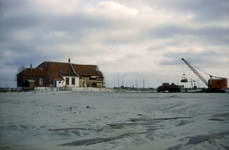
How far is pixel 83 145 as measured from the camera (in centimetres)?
470

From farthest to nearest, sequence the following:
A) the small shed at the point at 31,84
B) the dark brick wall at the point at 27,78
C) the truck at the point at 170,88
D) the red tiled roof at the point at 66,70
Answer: the red tiled roof at the point at 66,70
the truck at the point at 170,88
the dark brick wall at the point at 27,78
the small shed at the point at 31,84

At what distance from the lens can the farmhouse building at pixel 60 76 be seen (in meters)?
40.1

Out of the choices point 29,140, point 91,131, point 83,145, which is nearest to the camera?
point 83,145

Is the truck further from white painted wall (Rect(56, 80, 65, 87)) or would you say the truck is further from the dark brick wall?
the dark brick wall

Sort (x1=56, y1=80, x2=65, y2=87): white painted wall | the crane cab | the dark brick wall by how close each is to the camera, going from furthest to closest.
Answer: (x1=56, y1=80, x2=65, y2=87): white painted wall → the crane cab → the dark brick wall

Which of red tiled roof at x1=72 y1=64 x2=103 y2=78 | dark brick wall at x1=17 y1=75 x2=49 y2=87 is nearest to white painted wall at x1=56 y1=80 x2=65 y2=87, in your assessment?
dark brick wall at x1=17 y1=75 x2=49 y2=87

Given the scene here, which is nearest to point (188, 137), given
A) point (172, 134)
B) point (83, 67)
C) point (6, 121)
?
point (172, 134)

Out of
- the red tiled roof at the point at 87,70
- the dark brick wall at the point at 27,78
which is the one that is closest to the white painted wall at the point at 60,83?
the dark brick wall at the point at 27,78

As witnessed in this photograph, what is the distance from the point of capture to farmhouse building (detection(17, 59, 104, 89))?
131ft

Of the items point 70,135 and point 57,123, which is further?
point 57,123

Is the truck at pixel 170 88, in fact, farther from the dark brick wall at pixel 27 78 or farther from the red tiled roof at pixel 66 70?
the dark brick wall at pixel 27 78

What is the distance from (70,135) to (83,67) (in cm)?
4832

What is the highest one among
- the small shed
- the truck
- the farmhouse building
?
the farmhouse building

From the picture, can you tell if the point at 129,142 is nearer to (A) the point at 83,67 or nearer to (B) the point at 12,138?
(B) the point at 12,138
